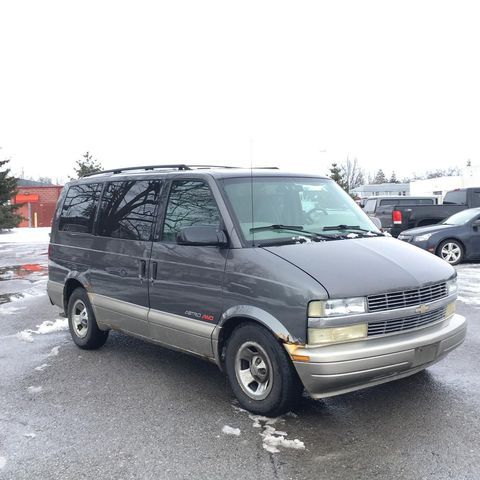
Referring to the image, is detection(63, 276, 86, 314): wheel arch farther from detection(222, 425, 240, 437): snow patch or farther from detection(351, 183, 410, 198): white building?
detection(351, 183, 410, 198): white building

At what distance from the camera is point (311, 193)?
523 centimetres

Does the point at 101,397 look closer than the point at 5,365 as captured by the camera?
Yes

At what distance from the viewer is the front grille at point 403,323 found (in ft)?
12.7

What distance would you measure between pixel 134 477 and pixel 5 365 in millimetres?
2986

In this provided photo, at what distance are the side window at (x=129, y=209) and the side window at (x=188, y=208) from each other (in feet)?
0.74

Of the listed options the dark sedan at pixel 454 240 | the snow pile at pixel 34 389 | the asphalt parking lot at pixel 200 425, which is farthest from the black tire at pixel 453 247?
the snow pile at pixel 34 389

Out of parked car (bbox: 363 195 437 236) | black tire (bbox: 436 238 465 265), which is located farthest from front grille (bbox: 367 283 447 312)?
parked car (bbox: 363 195 437 236)

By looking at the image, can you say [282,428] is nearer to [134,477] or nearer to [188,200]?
[134,477]

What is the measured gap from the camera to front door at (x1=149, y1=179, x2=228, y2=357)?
449cm

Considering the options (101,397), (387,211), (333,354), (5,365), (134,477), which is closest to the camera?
(134,477)

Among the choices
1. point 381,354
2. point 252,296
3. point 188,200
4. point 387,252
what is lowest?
point 381,354

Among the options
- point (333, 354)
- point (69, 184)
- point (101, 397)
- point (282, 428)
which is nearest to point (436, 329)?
point (333, 354)

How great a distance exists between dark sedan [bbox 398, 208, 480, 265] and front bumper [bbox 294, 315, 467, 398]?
374 inches

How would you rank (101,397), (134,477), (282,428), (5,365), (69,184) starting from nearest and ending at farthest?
(134,477), (282,428), (101,397), (5,365), (69,184)
